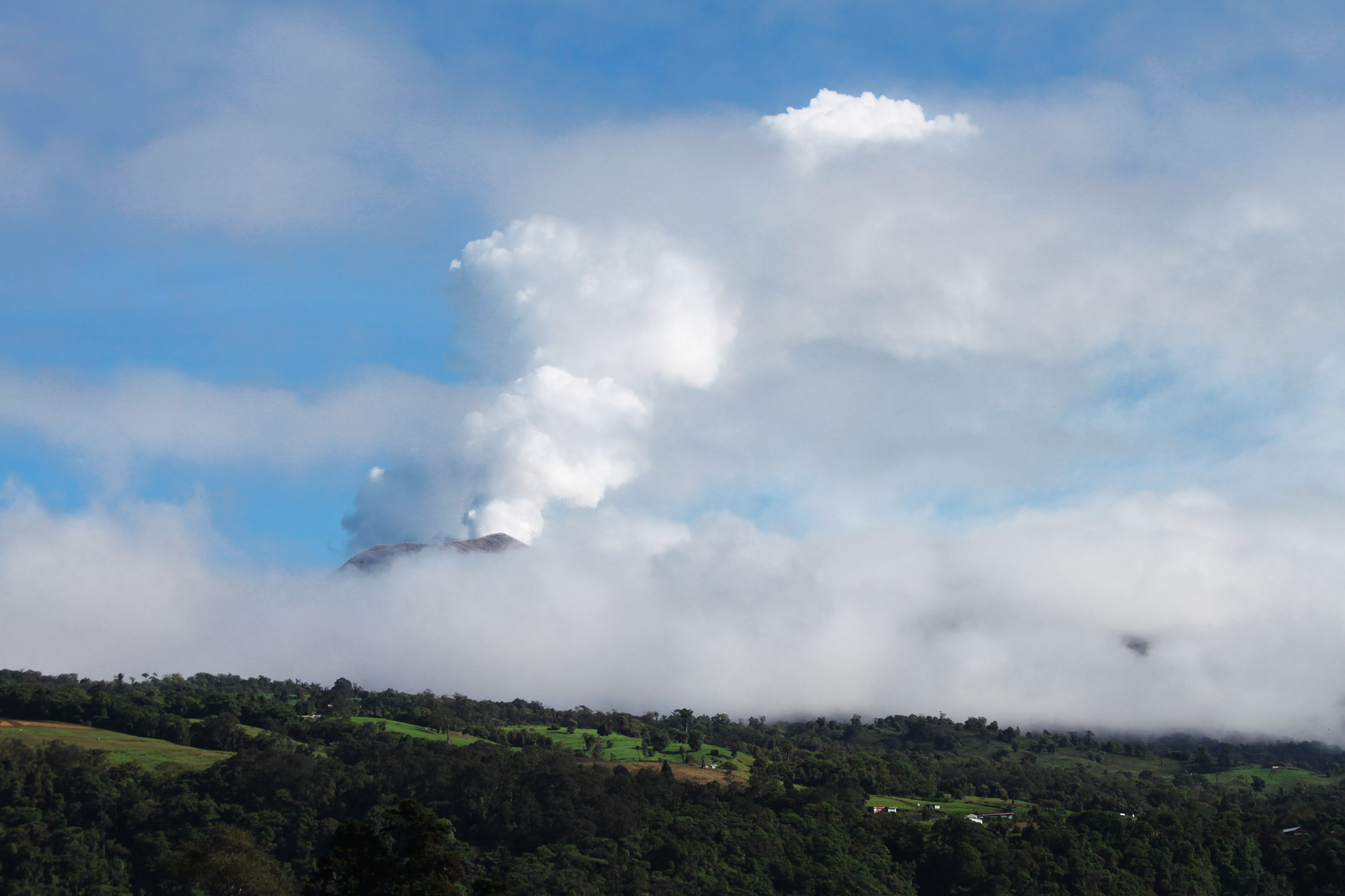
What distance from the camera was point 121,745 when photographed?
120 metres

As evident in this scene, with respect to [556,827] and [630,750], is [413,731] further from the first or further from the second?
[556,827]

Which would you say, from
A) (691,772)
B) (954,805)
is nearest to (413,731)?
(691,772)

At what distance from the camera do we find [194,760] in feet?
382

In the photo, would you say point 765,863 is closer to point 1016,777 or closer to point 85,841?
point 85,841

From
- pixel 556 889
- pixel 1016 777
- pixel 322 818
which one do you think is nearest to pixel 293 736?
pixel 322 818

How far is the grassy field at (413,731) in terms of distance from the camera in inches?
5930

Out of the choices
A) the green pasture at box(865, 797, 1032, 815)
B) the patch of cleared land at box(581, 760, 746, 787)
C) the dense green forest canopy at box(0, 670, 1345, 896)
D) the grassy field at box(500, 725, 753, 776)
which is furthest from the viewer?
the grassy field at box(500, 725, 753, 776)

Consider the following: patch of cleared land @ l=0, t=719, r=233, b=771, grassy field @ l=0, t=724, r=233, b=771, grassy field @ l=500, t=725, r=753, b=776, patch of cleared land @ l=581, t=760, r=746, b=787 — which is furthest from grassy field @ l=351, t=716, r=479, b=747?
grassy field @ l=0, t=724, r=233, b=771

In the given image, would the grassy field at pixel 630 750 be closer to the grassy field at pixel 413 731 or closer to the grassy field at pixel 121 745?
the grassy field at pixel 413 731

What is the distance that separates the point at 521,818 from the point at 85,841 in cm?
4098

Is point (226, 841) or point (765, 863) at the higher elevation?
point (226, 841)

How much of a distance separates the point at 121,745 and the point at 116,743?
2.29 feet

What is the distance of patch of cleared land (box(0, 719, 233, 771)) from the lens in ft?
373

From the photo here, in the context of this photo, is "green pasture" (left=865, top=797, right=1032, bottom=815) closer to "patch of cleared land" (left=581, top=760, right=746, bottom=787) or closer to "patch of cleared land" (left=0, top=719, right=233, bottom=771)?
"patch of cleared land" (left=581, top=760, right=746, bottom=787)
